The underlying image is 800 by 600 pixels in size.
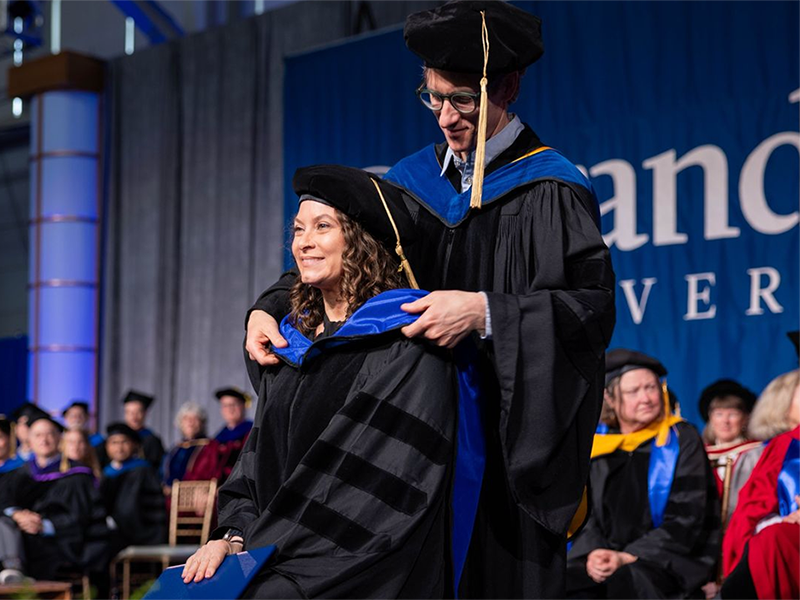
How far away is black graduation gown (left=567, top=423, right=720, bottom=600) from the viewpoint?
15.0 feet

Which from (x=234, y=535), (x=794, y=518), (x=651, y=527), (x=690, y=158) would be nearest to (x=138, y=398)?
(x=690, y=158)

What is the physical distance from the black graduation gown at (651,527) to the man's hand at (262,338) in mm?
2463

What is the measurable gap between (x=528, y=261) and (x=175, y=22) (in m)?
10.6

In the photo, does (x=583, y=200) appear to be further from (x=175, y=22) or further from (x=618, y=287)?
(x=175, y=22)

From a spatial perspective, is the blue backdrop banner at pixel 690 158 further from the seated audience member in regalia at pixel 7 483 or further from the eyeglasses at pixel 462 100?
the eyeglasses at pixel 462 100

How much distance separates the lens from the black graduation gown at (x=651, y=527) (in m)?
4.56

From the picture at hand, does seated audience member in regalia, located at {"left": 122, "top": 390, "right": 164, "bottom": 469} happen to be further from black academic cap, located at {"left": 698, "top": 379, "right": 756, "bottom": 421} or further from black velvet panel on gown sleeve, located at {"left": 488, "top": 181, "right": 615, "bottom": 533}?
black velvet panel on gown sleeve, located at {"left": 488, "top": 181, "right": 615, "bottom": 533}

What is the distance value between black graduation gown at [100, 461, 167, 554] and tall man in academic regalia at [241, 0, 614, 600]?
21.8 feet

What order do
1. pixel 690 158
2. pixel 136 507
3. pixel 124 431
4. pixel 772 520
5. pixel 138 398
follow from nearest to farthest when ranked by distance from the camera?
pixel 772 520 → pixel 690 158 → pixel 136 507 → pixel 124 431 → pixel 138 398

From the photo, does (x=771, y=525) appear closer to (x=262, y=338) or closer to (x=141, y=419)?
(x=262, y=338)

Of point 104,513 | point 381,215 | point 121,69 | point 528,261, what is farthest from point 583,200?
point 121,69

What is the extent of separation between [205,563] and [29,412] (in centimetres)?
808

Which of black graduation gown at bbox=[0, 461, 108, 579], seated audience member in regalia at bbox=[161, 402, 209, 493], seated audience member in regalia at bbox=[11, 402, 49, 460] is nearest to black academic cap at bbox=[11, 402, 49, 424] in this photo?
seated audience member in regalia at bbox=[11, 402, 49, 460]

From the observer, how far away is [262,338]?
8.30 ft
